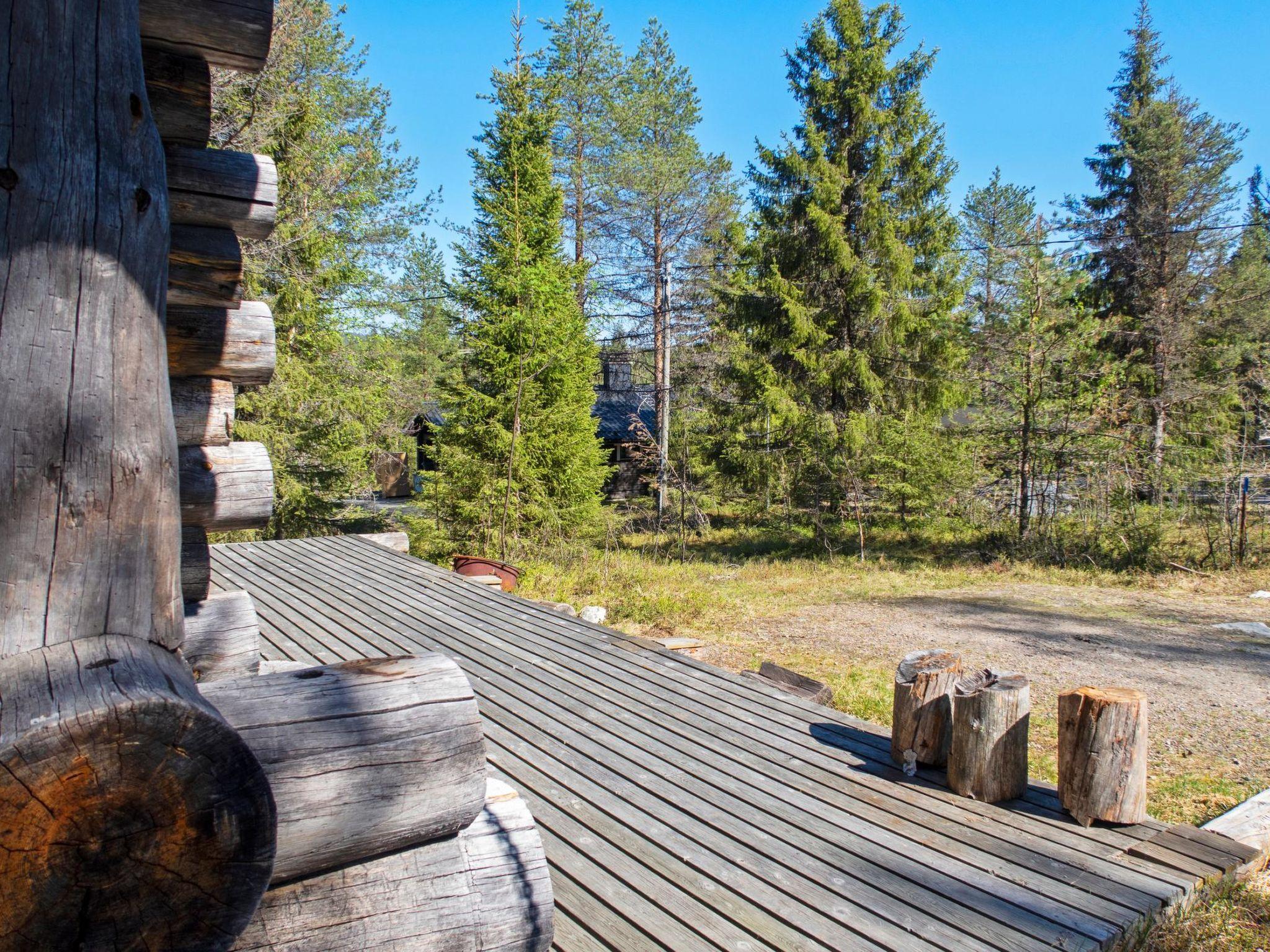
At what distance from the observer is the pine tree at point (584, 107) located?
21875 mm

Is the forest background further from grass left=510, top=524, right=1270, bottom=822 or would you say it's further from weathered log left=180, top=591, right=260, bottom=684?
weathered log left=180, top=591, right=260, bottom=684

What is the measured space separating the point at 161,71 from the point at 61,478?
98 cm

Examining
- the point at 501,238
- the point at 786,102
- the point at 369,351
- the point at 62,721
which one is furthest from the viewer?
the point at 786,102

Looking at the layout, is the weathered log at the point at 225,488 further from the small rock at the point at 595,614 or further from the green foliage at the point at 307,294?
the green foliage at the point at 307,294

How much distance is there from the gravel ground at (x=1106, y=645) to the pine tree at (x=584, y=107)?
14.5 m

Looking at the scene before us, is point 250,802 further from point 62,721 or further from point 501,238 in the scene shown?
point 501,238

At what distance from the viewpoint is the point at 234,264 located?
202 centimetres

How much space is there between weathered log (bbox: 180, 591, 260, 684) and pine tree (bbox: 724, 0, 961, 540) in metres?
14.1

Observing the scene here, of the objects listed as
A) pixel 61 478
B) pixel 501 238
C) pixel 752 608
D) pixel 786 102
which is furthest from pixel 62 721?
pixel 786 102

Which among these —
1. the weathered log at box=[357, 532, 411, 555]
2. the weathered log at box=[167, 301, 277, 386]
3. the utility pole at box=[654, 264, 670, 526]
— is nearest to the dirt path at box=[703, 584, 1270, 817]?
the weathered log at box=[357, 532, 411, 555]

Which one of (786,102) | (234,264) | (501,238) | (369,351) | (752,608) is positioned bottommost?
(752,608)

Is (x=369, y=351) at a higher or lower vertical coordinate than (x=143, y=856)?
higher

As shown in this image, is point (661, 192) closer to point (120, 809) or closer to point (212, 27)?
point (212, 27)

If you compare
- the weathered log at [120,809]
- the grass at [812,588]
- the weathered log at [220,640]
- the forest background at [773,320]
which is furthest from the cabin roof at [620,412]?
the weathered log at [120,809]
